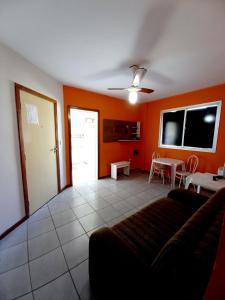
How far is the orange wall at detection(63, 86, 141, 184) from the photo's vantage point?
309cm

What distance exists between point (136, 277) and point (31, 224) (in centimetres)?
185

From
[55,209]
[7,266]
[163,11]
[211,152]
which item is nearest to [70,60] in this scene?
[163,11]

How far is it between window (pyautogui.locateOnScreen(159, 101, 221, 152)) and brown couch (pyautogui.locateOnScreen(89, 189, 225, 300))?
225 centimetres

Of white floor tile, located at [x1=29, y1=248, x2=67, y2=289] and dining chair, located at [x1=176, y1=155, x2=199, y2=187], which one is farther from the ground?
dining chair, located at [x1=176, y1=155, x2=199, y2=187]

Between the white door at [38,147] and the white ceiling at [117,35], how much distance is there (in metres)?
0.66

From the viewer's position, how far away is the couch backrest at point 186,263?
0.61 meters

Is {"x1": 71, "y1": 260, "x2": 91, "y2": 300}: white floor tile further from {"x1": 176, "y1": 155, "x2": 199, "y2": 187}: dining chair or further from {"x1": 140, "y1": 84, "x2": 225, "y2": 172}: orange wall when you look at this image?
{"x1": 140, "y1": 84, "x2": 225, "y2": 172}: orange wall

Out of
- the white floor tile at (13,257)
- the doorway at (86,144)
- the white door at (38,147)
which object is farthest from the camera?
the doorway at (86,144)

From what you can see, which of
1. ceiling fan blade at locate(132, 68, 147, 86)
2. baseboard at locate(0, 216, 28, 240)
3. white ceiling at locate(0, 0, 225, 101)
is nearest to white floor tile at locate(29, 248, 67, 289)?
baseboard at locate(0, 216, 28, 240)

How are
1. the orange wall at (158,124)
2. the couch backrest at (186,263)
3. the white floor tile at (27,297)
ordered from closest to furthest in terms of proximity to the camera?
the couch backrest at (186,263) < the white floor tile at (27,297) < the orange wall at (158,124)

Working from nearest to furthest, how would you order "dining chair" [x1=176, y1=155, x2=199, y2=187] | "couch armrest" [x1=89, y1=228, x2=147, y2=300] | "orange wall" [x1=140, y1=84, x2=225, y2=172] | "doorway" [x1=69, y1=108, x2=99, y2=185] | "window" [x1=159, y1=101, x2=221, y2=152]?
1. "couch armrest" [x1=89, y1=228, x2=147, y2=300]
2. "orange wall" [x1=140, y1=84, x2=225, y2=172]
3. "window" [x1=159, y1=101, x2=221, y2=152]
4. "dining chair" [x1=176, y1=155, x2=199, y2=187]
5. "doorway" [x1=69, y1=108, x2=99, y2=185]

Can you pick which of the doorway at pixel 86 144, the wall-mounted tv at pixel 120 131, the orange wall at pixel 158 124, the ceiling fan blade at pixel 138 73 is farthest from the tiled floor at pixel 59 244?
the ceiling fan blade at pixel 138 73

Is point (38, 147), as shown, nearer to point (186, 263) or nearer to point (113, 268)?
point (113, 268)

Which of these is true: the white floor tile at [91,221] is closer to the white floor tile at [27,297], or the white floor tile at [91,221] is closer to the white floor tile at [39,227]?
the white floor tile at [39,227]
